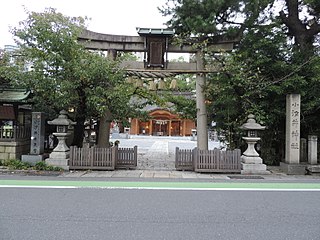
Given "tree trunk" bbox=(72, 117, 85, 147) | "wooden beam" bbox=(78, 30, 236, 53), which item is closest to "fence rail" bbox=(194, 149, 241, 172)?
"wooden beam" bbox=(78, 30, 236, 53)

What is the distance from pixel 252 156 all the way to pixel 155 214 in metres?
6.73

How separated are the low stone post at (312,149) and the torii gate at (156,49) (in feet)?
15.0

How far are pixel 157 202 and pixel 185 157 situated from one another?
5.07 metres

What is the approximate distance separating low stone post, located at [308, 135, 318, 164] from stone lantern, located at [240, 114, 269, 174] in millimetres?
2213

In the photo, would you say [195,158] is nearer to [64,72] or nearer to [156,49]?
[156,49]

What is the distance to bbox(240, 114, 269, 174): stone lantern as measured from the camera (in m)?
10.6

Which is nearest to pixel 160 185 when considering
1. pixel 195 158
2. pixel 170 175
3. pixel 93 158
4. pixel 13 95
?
pixel 170 175

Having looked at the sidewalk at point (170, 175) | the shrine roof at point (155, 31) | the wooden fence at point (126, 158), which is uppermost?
the shrine roof at point (155, 31)

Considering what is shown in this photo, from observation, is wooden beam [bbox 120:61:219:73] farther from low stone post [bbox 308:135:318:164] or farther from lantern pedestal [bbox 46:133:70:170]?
low stone post [bbox 308:135:318:164]

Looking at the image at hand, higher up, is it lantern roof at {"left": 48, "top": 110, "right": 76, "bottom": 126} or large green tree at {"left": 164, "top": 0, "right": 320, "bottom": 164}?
large green tree at {"left": 164, "top": 0, "right": 320, "bottom": 164}

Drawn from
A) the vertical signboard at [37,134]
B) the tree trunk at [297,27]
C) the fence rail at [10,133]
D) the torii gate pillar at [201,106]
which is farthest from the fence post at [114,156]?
the tree trunk at [297,27]

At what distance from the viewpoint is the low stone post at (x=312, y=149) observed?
1118cm

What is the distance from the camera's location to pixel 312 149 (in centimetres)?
1120

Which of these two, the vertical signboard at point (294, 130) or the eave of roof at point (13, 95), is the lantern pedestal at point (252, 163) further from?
the eave of roof at point (13, 95)
